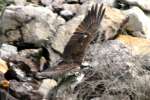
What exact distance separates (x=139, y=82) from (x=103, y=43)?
1.62 meters

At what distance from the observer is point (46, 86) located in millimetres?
10797

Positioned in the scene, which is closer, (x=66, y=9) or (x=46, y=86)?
(x=46, y=86)

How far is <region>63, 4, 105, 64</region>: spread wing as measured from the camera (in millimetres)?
10289

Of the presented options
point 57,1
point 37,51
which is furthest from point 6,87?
point 57,1

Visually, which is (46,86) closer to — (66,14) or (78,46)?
(78,46)

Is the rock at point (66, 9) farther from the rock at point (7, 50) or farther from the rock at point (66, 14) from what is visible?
the rock at point (7, 50)

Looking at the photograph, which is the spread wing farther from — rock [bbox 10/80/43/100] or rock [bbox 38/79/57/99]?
rock [bbox 10/80/43/100]

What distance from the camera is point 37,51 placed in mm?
11852

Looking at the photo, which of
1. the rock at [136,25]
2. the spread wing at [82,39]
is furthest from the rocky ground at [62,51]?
the spread wing at [82,39]

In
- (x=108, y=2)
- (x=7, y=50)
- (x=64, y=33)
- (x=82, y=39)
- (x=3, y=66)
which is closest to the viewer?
(x=82, y=39)

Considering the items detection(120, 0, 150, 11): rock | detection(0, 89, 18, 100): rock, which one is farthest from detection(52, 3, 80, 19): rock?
detection(0, 89, 18, 100): rock

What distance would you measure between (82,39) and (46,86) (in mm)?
935

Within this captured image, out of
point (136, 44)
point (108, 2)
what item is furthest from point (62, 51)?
point (108, 2)

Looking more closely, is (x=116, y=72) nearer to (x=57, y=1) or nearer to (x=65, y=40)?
(x=65, y=40)
